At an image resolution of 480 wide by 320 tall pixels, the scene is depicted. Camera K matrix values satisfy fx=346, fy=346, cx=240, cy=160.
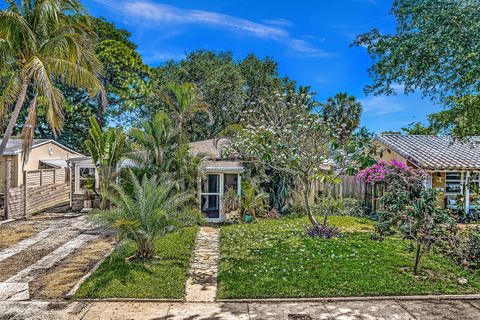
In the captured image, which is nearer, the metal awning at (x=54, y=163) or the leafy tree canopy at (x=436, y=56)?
the leafy tree canopy at (x=436, y=56)

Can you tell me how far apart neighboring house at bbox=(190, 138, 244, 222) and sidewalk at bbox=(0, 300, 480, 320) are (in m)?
8.46

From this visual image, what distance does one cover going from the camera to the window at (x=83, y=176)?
18469 millimetres

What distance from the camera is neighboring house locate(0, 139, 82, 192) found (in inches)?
759

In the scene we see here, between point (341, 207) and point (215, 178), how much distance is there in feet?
21.1

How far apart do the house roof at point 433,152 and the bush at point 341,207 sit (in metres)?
3.33

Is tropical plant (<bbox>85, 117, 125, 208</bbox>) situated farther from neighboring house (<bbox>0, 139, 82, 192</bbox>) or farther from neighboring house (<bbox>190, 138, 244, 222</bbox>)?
neighboring house (<bbox>0, 139, 82, 192</bbox>)

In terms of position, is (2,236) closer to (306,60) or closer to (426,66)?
(426,66)

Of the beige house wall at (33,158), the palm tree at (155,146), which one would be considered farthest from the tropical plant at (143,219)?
the beige house wall at (33,158)

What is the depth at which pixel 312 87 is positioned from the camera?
2881 cm

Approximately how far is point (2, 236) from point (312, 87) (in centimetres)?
2375

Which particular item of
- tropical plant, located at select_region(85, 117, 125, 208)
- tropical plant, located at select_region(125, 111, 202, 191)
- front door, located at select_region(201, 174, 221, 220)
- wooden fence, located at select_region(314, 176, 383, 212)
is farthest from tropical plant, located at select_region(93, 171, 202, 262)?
wooden fence, located at select_region(314, 176, 383, 212)

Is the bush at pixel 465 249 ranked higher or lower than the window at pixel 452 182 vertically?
lower

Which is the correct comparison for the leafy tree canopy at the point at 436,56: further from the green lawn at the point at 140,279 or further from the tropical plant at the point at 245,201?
the green lawn at the point at 140,279

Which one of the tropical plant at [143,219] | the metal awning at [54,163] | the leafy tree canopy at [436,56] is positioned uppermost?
the leafy tree canopy at [436,56]
